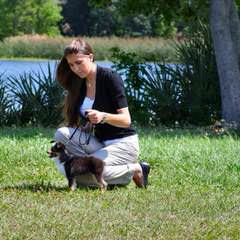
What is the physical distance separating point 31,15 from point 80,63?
34.7 metres

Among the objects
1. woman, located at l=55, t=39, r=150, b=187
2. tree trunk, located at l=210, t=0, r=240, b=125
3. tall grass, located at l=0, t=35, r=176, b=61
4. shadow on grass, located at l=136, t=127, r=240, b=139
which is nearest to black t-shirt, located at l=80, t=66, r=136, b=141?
woman, located at l=55, t=39, r=150, b=187

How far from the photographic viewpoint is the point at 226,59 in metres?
13.7

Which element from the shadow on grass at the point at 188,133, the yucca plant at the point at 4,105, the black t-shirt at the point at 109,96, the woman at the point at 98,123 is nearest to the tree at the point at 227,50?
the shadow on grass at the point at 188,133

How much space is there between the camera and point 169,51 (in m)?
20.8

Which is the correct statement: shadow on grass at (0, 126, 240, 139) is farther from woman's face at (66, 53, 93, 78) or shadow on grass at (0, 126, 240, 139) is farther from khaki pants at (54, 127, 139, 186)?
woman's face at (66, 53, 93, 78)

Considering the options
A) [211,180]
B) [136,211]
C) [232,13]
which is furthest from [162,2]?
[136,211]

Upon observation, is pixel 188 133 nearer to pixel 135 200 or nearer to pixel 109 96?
pixel 109 96

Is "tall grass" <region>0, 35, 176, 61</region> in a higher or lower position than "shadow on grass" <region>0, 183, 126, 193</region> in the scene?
lower

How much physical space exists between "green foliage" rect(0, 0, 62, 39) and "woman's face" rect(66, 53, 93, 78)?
91.2ft

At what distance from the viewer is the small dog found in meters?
6.75

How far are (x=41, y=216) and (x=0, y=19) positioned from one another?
2612 centimetres

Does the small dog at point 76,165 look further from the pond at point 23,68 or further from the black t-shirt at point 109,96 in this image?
the pond at point 23,68

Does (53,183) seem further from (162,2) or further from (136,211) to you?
(162,2)

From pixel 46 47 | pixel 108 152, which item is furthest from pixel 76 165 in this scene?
pixel 46 47
